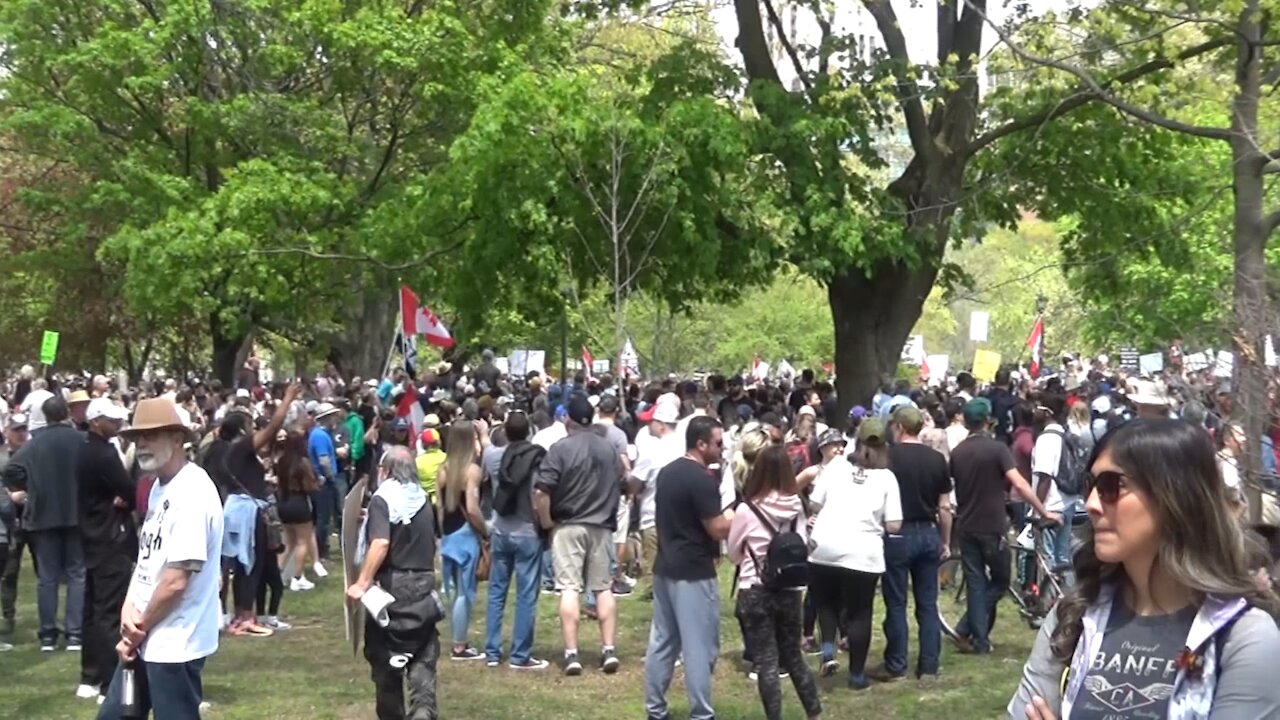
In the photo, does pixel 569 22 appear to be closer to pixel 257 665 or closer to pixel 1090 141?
pixel 1090 141

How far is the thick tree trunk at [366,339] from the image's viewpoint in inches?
1491

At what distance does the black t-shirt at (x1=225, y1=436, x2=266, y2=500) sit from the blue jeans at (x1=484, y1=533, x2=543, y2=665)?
2034mm

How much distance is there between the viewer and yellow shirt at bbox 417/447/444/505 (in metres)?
12.3

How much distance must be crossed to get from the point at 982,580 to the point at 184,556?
7.09 metres

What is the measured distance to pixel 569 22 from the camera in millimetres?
31734

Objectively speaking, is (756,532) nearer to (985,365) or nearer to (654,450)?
(654,450)

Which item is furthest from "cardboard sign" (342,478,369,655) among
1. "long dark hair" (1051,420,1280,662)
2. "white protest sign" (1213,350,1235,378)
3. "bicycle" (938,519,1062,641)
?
"long dark hair" (1051,420,1280,662)

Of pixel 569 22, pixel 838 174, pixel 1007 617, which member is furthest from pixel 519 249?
pixel 569 22

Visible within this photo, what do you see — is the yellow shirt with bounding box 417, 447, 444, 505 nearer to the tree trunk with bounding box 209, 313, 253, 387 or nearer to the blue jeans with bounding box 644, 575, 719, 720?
the blue jeans with bounding box 644, 575, 719, 720

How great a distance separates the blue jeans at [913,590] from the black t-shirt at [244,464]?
16.0 feet

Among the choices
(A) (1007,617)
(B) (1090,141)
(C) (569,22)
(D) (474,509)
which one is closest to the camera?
(D) (474,509)

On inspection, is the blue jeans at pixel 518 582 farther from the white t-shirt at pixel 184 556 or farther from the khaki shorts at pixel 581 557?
the white t-shirt at pixel 184 556

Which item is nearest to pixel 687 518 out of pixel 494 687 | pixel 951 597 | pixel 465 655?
pixel 494 687

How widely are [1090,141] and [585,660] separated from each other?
11.1m
